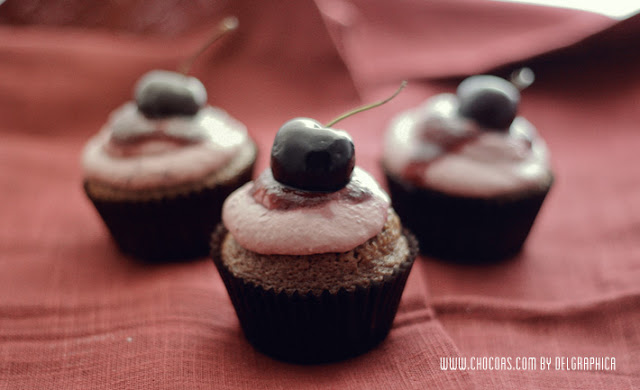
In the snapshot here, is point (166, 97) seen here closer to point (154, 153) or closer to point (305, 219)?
point (154, 153)

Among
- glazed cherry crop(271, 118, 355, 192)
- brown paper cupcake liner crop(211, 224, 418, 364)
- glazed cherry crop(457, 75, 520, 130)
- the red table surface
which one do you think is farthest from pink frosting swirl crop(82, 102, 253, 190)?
glazed cherry crop(457, 75, 520, 130)

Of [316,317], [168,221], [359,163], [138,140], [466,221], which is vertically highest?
[138,140]

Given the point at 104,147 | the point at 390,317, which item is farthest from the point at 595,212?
the point at 104,147

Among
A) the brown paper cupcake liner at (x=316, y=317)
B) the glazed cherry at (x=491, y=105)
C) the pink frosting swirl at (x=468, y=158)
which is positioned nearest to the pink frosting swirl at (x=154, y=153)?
the brown paper cupcake liner at (x=316, y=317)

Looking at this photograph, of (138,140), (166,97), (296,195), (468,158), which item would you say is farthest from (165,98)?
(468,158)

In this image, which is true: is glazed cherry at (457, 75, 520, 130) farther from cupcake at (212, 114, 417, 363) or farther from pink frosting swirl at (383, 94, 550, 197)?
cupcake at (212, 114, 417, 363)

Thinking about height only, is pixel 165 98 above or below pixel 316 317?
above

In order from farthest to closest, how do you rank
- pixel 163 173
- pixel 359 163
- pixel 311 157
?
1. pixel 359 163
2. pixel 163 173
3. pixel 311 157

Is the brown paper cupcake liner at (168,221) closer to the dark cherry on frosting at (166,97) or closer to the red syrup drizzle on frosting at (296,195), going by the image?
the dark cherry on frosting at (166,97)
